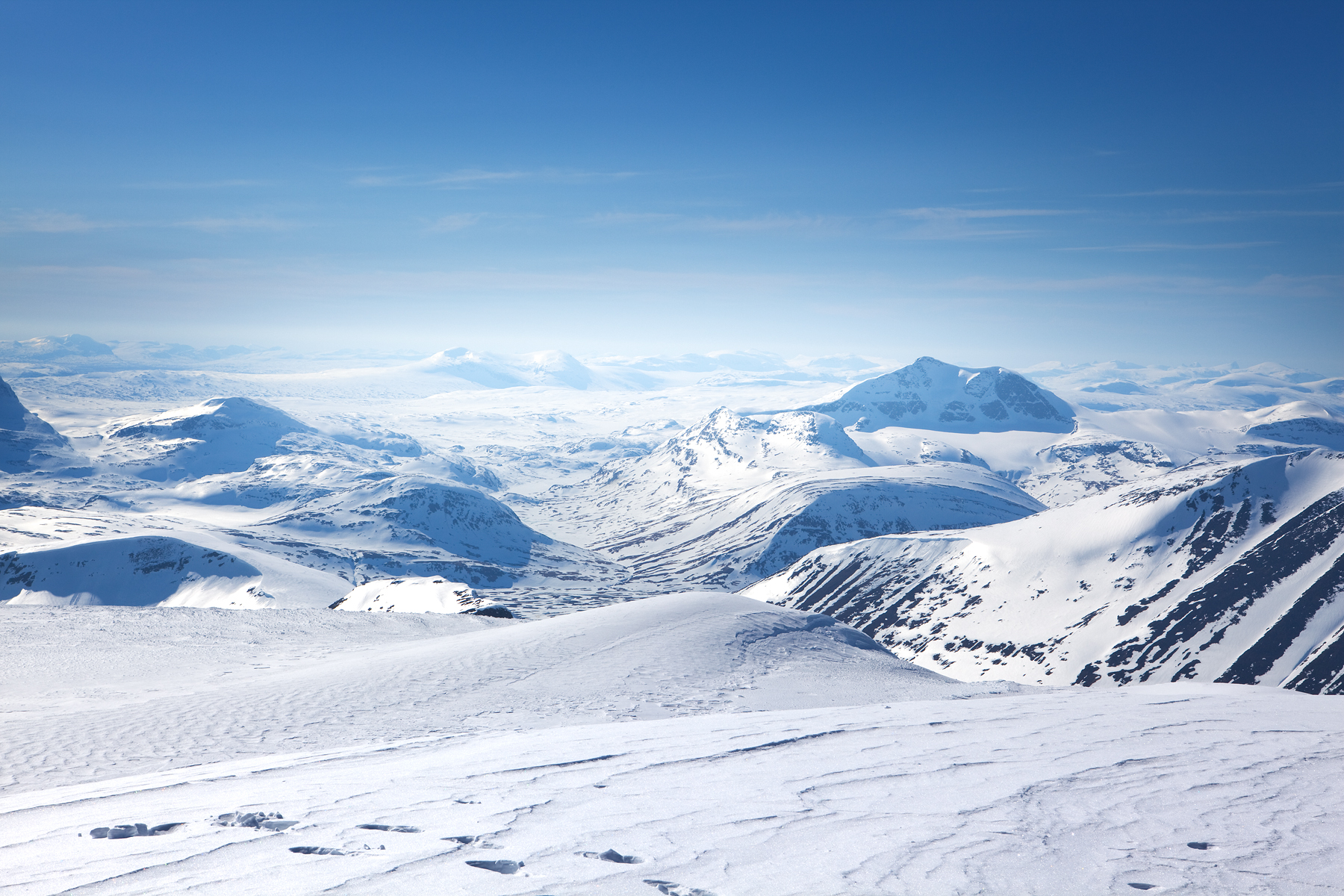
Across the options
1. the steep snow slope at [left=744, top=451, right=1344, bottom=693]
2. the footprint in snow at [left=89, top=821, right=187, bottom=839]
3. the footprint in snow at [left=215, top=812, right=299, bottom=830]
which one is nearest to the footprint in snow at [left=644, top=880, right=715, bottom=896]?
the footprint in snow at [left=215, top=812, right=299, bottom=830]

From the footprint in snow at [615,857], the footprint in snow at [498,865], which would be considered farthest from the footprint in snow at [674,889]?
the footprint in snow at [498,865]

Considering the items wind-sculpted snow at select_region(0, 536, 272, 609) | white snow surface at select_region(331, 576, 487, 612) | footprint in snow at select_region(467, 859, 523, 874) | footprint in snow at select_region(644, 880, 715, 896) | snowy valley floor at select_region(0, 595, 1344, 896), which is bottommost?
wind-sculpted snow at select_region(0, 536, 272, 609)

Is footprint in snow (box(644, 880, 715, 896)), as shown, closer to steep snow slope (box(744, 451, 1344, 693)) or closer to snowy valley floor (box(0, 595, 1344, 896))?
snowy valley floor (box(0, 595, 1344, 896))

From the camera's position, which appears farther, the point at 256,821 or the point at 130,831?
the point at 256,821

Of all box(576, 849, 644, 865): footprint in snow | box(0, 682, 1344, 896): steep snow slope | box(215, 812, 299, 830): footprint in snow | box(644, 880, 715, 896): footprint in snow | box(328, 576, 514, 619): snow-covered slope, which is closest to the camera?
box(644, 880, 715, 896): footprint in snow

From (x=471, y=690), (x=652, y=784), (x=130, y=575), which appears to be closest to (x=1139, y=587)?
(x=471, y=690)

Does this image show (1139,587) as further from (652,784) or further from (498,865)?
(498,865)

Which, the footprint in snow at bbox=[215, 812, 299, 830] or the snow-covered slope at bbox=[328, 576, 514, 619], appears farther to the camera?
the snow-covered slope at bbox=[328, 576, 514, 619]
